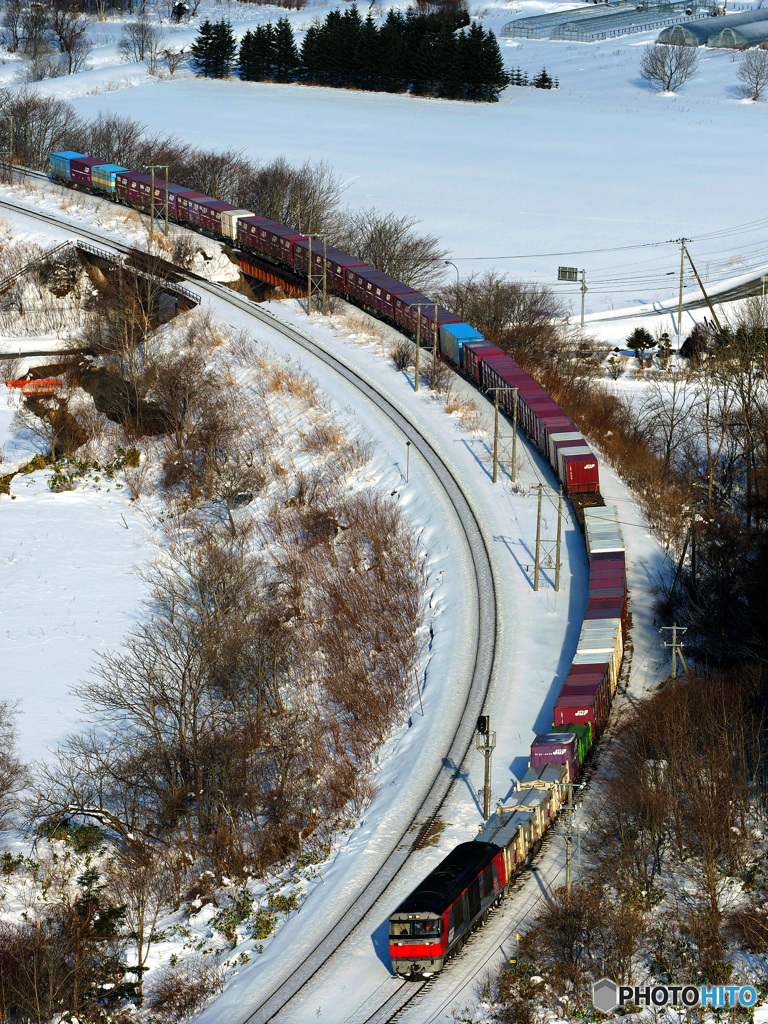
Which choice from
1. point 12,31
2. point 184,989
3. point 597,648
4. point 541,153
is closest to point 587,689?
point 597,648

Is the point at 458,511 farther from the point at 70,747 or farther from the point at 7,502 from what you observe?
the point at 7,502

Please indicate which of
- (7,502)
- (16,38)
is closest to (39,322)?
(7,502)

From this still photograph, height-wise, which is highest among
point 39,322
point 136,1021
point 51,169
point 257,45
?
point 257,45

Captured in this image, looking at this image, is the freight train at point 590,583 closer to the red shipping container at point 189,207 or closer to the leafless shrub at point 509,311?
the red shipping container at point 189,207

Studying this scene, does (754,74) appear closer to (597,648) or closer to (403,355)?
(403,355)

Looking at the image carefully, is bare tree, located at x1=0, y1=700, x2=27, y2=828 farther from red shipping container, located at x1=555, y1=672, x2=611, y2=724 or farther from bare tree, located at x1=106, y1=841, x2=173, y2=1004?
red shipping container, located at x1=555, y1=672, x2=611, y2=724

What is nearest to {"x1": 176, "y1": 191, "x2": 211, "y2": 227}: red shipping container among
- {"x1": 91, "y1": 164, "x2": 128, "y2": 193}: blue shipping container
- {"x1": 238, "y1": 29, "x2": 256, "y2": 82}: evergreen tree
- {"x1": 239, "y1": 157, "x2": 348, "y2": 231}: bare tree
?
{"x1": 91, "y1": 164, "x2": 128, "y2": 193}: blue shipping container
